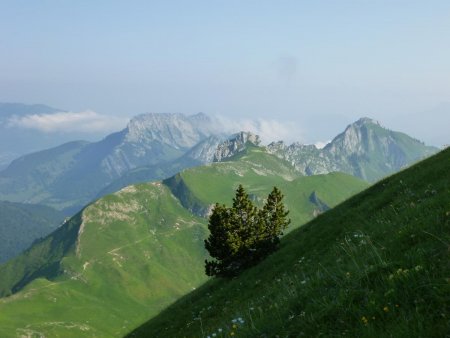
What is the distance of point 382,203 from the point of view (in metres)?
29.6

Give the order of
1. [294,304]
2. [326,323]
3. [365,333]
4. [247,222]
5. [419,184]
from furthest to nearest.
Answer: [247,222], [419,184], [294,304], [326,323], [365,333]

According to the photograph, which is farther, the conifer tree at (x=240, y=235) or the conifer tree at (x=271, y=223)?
the conifer tree at (x=271, y=223)

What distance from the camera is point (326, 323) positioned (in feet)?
26.0

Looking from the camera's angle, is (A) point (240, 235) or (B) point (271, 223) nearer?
(A) point (240, 235)

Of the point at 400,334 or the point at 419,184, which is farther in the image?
the point at 419,184

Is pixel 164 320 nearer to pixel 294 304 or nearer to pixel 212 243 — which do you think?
pixel 212 243

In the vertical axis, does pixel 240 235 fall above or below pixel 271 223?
below

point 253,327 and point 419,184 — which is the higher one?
point 419,184

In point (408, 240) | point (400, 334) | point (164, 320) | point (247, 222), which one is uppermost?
point (247, 222)

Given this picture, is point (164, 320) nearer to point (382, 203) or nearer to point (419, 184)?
point (382, 203)

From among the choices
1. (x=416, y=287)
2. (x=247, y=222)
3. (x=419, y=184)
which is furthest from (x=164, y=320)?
(x=416, y=287)

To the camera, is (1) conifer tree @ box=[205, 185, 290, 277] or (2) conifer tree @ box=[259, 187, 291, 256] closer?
(1) conifer tree @ box=[205, 185, 290, 277]

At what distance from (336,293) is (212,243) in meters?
34.1

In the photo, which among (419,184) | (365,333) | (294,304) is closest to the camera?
(365,333)
